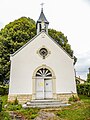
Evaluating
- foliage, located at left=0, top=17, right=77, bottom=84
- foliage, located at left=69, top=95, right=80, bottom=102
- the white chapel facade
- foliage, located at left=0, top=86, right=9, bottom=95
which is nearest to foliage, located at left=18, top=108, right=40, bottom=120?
the white chapel facade

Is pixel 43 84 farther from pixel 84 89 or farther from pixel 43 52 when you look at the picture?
pixel 84 89

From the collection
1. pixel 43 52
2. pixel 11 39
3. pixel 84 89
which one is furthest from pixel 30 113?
pixel 11 39

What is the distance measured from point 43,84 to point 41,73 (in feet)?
3.49

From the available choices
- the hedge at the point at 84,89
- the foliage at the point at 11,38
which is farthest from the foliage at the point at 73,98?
the foliage at the point at 11,38

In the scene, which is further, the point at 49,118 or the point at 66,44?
the point at 66,44

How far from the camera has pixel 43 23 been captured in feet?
70.4

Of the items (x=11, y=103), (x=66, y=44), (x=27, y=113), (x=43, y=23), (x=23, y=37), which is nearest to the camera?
(x=27, y=113)

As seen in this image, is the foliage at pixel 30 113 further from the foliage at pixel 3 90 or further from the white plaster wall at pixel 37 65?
the foliage at pixel 3 90

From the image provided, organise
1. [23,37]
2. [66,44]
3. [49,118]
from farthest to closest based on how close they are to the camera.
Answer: [66,44] → [23,37] → [49,118]

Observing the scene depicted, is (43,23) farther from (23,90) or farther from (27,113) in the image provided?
(27,113)

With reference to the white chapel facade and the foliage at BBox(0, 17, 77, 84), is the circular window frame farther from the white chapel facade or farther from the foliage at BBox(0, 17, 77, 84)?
the foliage at BBox(0, 17, 77, 84)

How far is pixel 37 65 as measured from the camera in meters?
18.5

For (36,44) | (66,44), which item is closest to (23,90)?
(36,44)

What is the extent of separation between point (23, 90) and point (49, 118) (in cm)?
714
